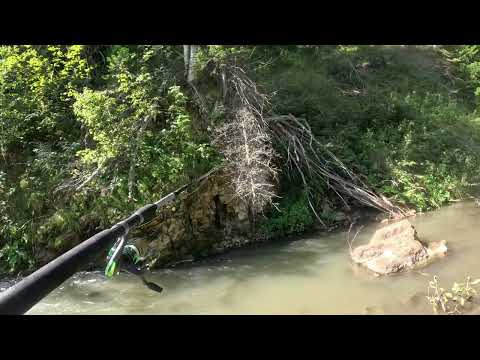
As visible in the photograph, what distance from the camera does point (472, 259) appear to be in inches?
276

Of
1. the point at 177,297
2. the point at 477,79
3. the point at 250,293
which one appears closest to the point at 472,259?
the point at 250,293

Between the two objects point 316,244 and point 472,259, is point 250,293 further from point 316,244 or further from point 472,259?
point 472,259

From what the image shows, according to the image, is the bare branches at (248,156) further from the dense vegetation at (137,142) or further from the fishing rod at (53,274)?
the fishing rod at (53,274)

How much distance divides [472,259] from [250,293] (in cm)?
361

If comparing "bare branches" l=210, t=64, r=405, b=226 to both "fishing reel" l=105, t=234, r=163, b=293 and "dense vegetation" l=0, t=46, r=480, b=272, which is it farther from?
"fishing reel" l=105, t=234, r=163, b=293

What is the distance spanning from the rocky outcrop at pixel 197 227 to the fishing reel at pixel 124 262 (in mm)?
5346

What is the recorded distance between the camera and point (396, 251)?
7004 mm

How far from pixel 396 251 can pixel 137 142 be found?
4.88 meters

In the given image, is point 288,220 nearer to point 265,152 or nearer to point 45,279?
point 265,152

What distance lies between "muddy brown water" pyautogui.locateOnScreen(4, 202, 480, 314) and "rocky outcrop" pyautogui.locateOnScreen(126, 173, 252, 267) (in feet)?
1.25

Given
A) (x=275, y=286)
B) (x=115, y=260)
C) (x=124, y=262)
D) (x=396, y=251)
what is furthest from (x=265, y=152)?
(x=115, y=260)

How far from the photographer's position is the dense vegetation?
796cm

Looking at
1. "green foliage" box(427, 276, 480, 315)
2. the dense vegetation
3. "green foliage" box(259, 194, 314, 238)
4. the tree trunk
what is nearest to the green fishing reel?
"green foliage" box(427, 276, 480, 315)

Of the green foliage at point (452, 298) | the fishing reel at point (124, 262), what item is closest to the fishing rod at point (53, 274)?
the fishing reel at point (124, 262)
